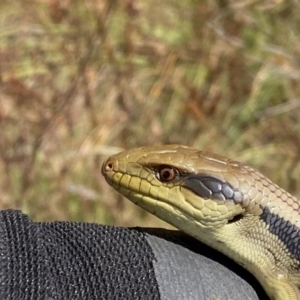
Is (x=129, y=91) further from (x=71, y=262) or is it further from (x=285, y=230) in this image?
(x=71, y=262)

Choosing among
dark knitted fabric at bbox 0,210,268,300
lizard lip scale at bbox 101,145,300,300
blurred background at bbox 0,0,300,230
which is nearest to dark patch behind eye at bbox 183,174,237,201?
lizard lip scale at bbox 101,145,300,300

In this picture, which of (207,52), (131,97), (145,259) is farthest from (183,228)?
(207,52)

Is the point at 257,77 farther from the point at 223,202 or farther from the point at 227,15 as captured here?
the point at 223,202

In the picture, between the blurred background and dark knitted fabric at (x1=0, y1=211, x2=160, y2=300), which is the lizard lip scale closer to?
dark knitted fabric at (x1=0, y1=211, x2=160, y2=300)

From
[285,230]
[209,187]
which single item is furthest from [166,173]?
[285,230]

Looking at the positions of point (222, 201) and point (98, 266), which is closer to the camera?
point (98, 266)

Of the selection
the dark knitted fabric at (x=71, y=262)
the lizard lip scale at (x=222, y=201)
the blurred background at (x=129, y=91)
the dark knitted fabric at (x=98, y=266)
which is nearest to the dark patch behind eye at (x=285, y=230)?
the lizard lip scale at (x=222, y=201)

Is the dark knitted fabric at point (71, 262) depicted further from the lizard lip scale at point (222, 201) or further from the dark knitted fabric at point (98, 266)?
the lizard lip scale at point (222, 201)
